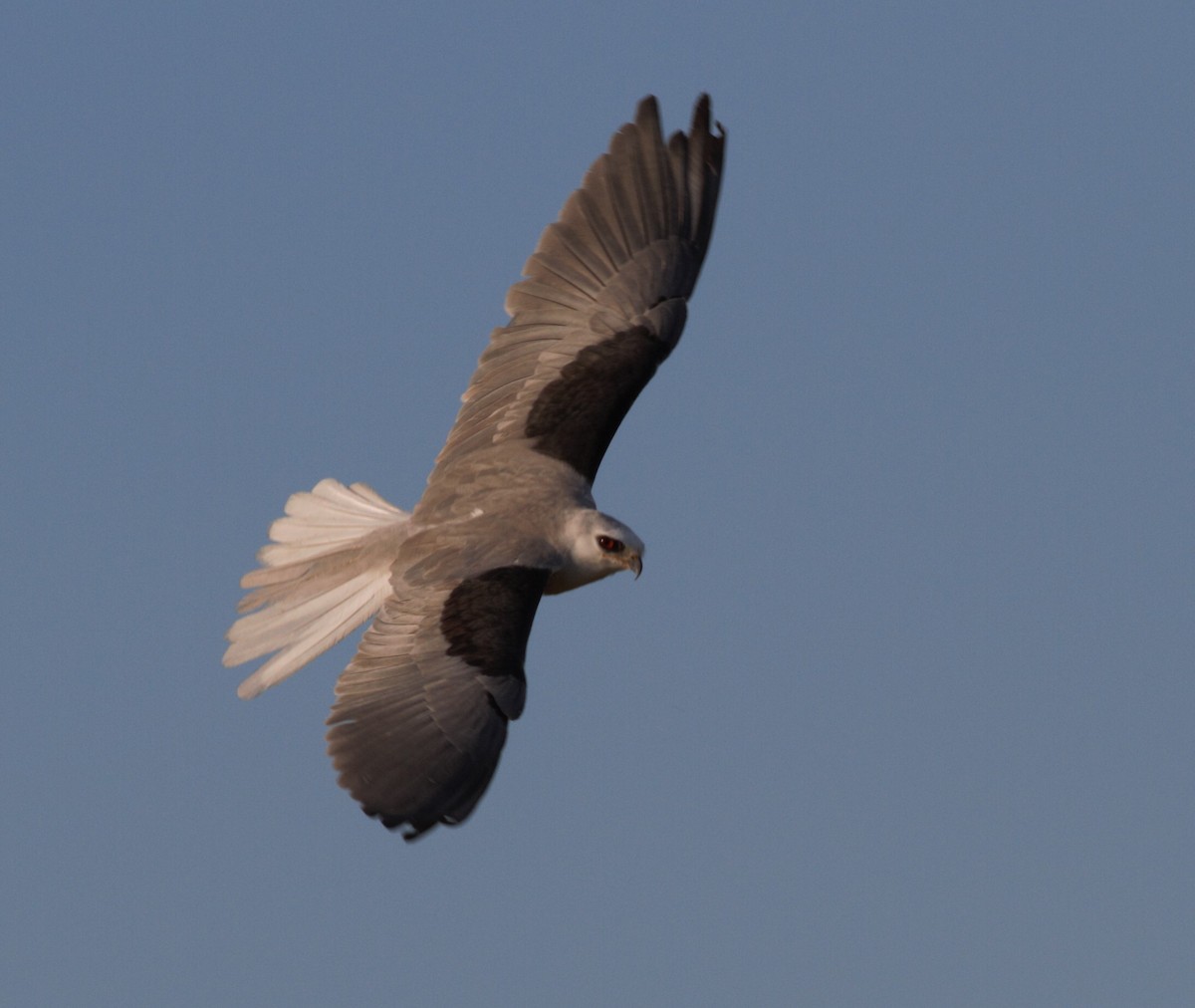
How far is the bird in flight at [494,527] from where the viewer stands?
9906mm

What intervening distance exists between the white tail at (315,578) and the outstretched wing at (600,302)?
25.0 inches

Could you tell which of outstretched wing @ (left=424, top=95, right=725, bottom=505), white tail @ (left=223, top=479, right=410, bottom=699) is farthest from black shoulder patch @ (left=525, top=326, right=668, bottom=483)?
white tail @ (left=223, top=479, right=410, bottom=699)

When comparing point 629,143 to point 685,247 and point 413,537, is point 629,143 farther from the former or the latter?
point 413,537

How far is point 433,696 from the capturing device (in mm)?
10094

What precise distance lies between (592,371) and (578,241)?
89cm

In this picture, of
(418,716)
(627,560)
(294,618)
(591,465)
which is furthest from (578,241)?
(418,716)

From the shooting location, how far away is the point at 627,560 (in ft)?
38.0

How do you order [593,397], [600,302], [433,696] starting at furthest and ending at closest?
[600,302] < [593,397] < [433,696]

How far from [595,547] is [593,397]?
130 cm

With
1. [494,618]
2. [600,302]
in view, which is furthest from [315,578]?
[600,302]

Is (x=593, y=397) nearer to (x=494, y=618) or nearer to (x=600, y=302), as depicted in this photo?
(x=600, y=302)

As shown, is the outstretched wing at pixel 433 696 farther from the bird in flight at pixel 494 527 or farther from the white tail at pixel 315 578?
the white tail at pixel 315 578

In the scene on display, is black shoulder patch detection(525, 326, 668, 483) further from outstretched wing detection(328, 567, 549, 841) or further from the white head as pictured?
outstretched wing detection(328, 567, 549, 841)

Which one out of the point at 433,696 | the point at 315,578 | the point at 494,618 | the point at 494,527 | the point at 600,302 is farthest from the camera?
the point at 600,302
